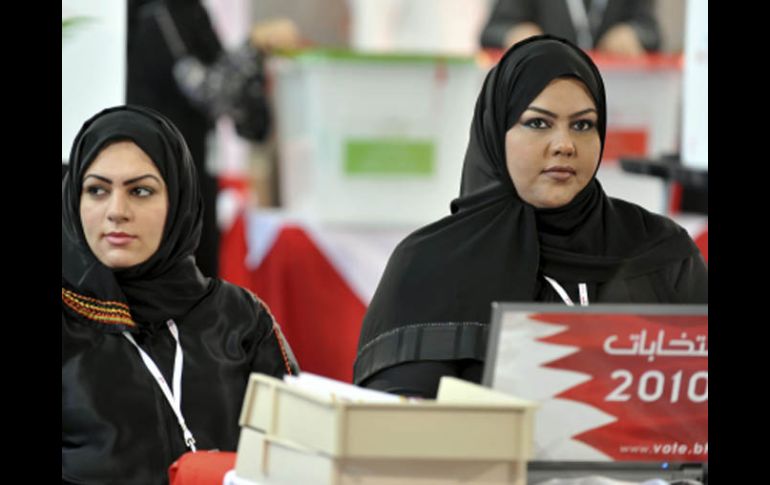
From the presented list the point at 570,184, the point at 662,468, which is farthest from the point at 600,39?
the point at 662,468

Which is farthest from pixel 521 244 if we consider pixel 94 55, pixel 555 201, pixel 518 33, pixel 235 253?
pixel 235 253

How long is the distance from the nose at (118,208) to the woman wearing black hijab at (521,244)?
50 centimetres

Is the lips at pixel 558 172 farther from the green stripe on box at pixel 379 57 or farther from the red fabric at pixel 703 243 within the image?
the green stripe on box at pixel 379 57

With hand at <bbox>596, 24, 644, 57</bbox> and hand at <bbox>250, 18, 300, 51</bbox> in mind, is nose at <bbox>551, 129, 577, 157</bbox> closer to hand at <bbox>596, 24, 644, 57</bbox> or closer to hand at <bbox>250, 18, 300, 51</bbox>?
hand at <bbox>596, 24, 644, 57</bbox>

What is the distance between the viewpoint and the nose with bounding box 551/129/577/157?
2721mm

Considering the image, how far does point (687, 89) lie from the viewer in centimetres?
443

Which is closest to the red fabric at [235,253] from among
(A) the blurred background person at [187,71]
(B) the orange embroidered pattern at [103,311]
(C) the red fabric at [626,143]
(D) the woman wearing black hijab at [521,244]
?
(A) the blurred background person at [187,71]

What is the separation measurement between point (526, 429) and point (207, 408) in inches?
29.5

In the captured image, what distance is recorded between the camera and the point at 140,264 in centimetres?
271

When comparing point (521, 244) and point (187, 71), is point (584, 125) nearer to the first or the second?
point (521, 244)

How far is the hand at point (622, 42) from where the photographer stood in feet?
20.2

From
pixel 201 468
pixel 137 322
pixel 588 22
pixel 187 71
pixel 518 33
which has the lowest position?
pixel 201 468

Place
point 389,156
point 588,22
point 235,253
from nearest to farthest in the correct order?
point 389,156, point 588,22, point 235,253

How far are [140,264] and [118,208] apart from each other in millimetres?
115
